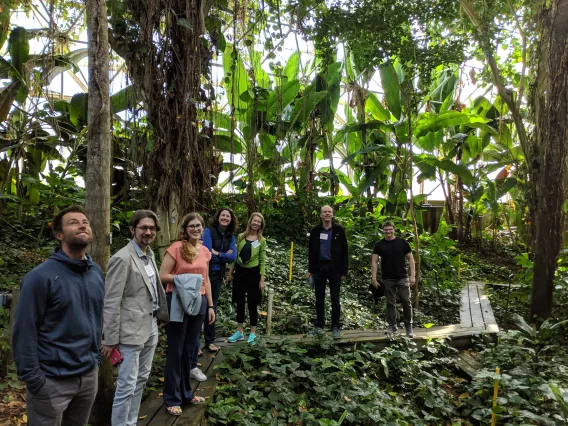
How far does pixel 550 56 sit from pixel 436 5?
1885mm

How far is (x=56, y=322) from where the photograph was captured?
2.30 metres

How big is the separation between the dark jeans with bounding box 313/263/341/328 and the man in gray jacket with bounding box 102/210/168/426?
2.89 m

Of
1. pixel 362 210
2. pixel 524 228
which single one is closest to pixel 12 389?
pixel 362 210

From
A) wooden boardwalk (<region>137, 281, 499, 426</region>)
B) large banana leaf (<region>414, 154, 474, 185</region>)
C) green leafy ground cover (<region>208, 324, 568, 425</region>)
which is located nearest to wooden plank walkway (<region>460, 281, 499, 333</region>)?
wooden boardwalk (<region>137, 281, 499, 426</region>)

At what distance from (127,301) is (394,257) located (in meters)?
3.81

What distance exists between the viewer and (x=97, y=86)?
3.29 metres

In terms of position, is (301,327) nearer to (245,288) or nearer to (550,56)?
(245,288)

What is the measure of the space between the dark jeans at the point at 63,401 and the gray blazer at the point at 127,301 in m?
0.50

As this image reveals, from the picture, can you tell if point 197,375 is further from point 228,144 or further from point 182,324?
point 228,144

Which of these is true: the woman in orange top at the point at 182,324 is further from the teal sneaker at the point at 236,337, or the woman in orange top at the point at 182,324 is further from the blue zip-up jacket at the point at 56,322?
the teal sneaker at the point at 236,337

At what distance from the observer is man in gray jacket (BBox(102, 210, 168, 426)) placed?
9.71ft

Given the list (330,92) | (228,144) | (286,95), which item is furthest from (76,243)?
(330,92)

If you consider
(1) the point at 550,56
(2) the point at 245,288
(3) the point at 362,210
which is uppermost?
(1) the point at 550,56

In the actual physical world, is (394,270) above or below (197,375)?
above
